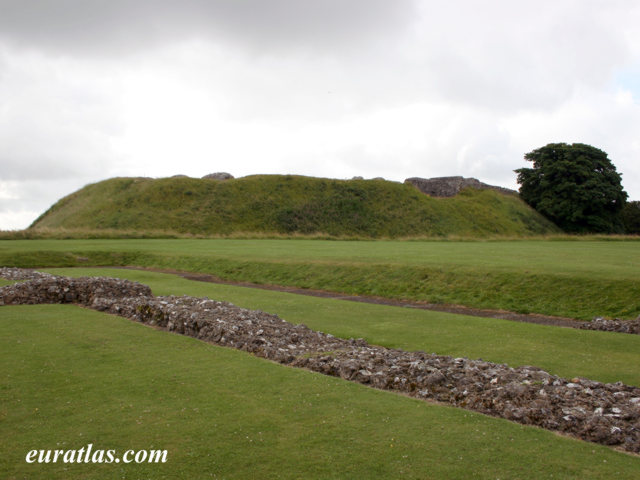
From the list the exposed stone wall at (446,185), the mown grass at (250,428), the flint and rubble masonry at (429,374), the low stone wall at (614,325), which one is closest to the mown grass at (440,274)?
the low stone wall at (614,325)

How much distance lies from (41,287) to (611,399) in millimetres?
17867

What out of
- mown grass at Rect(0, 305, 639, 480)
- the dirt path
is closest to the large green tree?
the dirt path

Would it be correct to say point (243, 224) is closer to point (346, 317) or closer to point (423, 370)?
point (346, 317)

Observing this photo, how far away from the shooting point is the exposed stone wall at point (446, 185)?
360ft

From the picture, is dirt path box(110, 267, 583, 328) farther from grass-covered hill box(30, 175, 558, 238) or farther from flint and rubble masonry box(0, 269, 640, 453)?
grass-covered hill box(30, 175, 558, 238)

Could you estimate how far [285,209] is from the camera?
87625 millimetres

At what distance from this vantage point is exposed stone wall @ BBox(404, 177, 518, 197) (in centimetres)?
10969

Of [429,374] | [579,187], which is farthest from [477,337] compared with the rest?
[579,187]

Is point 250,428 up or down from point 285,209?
down

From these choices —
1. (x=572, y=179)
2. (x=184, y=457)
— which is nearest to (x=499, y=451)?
(x=184, y=457)

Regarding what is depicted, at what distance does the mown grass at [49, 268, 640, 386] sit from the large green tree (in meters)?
81.6

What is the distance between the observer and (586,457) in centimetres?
612

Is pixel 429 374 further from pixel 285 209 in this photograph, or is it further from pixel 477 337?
pixel 285 209

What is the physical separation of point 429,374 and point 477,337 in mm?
4509
